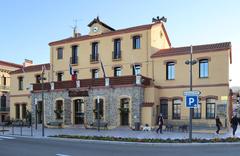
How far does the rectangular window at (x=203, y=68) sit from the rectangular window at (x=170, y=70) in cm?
294

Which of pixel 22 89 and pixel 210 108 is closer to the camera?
pixel 210 108

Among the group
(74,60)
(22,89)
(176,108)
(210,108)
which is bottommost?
(176,108)

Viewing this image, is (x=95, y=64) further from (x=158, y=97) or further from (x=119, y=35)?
(x=158, y=97)

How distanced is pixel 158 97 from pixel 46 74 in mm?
17907

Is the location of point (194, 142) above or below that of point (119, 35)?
below

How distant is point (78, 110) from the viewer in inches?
1377

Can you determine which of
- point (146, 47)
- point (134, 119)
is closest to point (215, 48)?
point (146, 47)

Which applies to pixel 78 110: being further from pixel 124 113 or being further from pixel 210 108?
pixel 210 108

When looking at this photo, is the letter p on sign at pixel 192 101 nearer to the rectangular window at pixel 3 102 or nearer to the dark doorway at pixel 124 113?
the dark doorway at pixel 124 113

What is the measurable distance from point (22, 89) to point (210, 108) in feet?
92.8

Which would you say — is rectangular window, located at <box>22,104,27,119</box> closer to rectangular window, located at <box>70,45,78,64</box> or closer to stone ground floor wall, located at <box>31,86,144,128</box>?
stone ground floor wall, located at <box>31,86,144,128</box>

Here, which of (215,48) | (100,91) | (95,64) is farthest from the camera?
(95,64)

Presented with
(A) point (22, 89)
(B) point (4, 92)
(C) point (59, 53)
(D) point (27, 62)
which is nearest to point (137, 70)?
(C) point (59, 53)

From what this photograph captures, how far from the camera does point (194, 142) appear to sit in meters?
18.4
